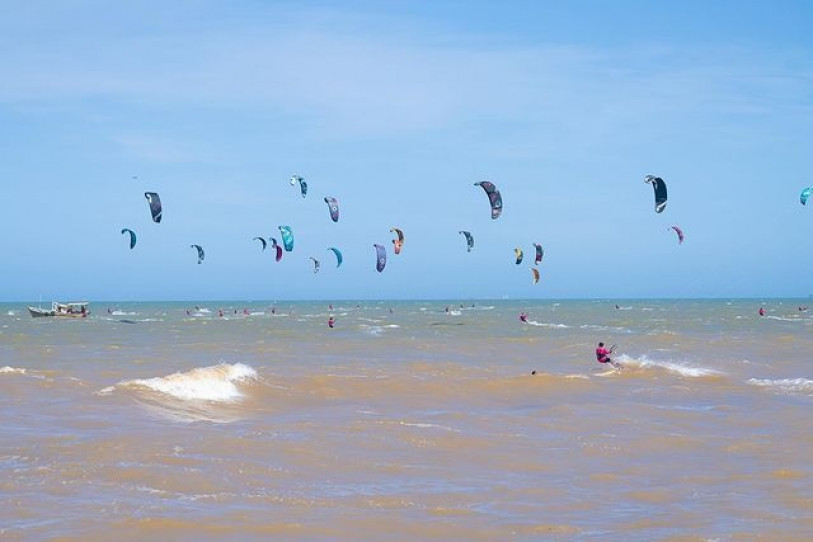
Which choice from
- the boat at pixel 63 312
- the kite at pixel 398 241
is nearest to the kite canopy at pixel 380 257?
the kite at pixel 398 241

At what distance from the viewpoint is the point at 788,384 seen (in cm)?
2083

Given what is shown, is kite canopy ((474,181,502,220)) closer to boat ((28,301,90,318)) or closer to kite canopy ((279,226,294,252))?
kite canopy ((279,226,294,252))

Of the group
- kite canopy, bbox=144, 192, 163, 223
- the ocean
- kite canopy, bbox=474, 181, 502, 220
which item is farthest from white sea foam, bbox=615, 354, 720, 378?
kite canopy, bbox=144, 192, 163, 223

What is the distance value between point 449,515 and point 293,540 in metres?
1.52

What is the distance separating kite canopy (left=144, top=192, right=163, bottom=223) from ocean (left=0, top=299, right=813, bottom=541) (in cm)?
514

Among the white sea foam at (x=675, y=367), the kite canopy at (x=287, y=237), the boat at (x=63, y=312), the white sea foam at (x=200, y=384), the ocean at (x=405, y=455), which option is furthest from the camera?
the boat at (x=63, y=312)

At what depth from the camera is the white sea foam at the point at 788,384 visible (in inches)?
778

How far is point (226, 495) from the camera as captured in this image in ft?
31.5

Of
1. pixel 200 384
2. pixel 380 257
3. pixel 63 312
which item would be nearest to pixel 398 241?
pixel 380 257

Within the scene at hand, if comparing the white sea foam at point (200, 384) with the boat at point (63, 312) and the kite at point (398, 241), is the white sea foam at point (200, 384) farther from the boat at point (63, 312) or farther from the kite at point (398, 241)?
the boat at point (63, 312)

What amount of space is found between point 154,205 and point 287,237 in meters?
5.38

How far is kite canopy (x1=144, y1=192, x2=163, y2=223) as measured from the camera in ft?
91.0

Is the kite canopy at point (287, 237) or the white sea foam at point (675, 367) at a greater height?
the kite canopy at point (287, 237)

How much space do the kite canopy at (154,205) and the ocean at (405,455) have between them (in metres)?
5.14
